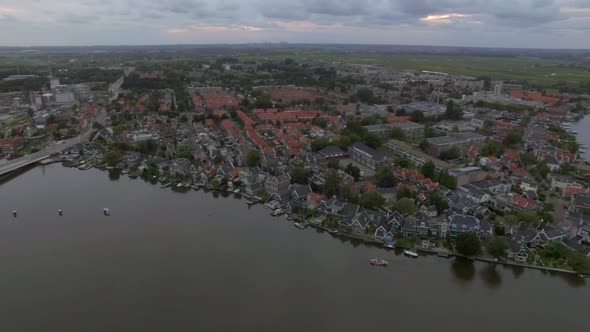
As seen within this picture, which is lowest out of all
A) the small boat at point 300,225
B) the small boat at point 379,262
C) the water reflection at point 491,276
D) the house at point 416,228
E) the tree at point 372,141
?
the water reflection at point 491,276

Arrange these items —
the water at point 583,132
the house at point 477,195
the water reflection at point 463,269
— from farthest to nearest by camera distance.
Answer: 1. the water at point 583,132
2. the house at point 477,195
3. the water reflection at point 463,269

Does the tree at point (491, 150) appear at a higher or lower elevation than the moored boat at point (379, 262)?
higher

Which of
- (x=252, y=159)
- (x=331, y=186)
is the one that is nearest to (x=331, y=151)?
(x=252, y=159)

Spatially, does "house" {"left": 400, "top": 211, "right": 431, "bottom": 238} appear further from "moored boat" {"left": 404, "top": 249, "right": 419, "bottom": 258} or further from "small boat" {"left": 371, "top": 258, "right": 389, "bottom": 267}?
"small boat" {"left": 371, "top": 258, "right": 389, "bottom": 267}

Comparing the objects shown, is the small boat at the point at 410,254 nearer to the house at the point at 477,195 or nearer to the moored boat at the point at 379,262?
the moored boat at the point at 379,262

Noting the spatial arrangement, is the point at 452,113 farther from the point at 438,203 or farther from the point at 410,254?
the point at 410,254

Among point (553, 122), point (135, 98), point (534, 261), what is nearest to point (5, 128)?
point (135, 98)

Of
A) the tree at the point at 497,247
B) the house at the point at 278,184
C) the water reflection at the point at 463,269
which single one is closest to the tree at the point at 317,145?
the house at the point at 278,184

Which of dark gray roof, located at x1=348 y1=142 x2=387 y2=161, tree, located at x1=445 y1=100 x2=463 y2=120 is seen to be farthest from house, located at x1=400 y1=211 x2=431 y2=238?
tree, located at x1=445 y1=100 x2=463 y2=120
